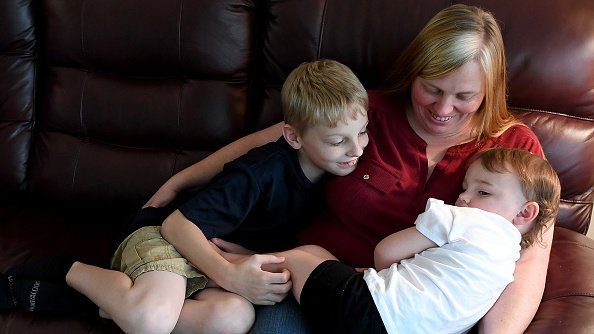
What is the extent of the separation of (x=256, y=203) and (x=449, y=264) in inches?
20.1

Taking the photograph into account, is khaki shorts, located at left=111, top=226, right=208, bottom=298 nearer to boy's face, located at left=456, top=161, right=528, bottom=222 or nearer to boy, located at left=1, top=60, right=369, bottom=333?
boy, located at left=1, top=60, right=369, bottom=333

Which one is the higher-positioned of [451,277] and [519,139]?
[519,139]

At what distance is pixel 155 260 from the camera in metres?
1.40

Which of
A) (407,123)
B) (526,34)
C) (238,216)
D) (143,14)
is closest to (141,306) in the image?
(238,216)

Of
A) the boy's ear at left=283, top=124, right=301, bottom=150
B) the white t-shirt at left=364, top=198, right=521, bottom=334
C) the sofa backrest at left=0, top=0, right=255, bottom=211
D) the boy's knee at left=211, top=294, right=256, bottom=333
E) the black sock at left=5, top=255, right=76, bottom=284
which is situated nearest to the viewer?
the white t-shirt at left=364, top=198, right=521, bottom=334

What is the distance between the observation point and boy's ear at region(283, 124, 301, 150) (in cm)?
145

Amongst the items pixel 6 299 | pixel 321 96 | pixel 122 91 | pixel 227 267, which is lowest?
pixel 6 299

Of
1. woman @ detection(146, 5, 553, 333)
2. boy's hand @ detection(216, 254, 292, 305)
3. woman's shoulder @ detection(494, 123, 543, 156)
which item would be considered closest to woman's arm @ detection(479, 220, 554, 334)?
woman @ detection(146, 5, 553, 333)

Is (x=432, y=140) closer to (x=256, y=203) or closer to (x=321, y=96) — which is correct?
(x=321, y=96)

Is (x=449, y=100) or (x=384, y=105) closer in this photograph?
(x=449, y=100)

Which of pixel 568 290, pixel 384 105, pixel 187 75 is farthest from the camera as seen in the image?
pixel 187 75

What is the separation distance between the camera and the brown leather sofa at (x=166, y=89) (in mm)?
1531

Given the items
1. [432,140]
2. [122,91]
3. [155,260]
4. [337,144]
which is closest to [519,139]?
[432,140]

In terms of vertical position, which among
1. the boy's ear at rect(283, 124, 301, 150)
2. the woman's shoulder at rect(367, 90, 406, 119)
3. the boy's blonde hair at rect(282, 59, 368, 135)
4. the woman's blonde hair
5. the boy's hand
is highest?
the woman's blonde hair
